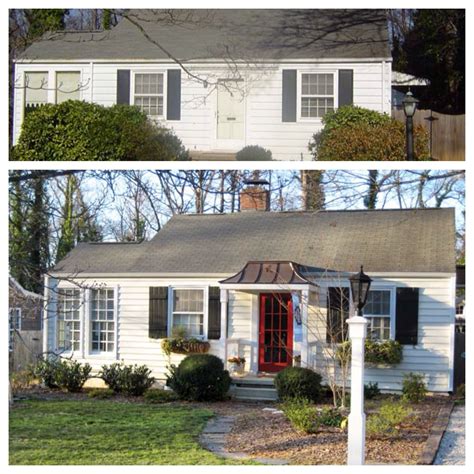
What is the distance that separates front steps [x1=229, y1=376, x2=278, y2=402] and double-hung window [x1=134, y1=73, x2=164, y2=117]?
3987mm

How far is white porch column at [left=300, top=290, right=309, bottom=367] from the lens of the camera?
33.1 ft

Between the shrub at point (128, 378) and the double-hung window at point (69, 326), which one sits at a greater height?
the double-hung window at point (69, 326)

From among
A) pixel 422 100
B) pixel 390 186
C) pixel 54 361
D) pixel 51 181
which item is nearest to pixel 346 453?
pixel 390 186

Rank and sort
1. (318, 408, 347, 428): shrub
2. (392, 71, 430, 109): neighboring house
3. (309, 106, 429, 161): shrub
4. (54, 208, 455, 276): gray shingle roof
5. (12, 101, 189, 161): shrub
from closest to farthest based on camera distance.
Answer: (318, 408, 347, 428): shrub → (54, 208, 455, 276): gray shingle roof → (309, 106, 429, 161): shrub → (12, 101, 189, 161): shrub → (392, 71, 430, 109): neighboring house

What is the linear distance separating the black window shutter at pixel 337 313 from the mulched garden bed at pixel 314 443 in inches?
49.5

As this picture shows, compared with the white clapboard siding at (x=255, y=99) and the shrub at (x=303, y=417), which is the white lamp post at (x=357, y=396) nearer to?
the shrub at (x=303, y=417)

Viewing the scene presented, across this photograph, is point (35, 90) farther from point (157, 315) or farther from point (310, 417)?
point (310, 417)

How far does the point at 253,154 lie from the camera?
39.2ft

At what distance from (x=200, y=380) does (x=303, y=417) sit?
175 cm

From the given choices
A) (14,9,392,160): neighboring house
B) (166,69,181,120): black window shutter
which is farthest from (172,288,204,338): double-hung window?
(166,69,181,120): black window shutter

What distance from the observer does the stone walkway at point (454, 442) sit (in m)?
8.58

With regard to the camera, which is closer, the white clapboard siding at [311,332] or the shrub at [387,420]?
the shrub at [387,420]

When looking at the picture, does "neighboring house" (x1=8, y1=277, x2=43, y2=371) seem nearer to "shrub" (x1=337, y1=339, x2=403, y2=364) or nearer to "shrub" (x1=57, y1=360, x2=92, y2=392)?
"shrub" (x1=57, y1=360, x2=92, y2=392)

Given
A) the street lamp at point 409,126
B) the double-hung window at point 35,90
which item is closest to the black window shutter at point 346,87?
the street lamp at point 409,126
